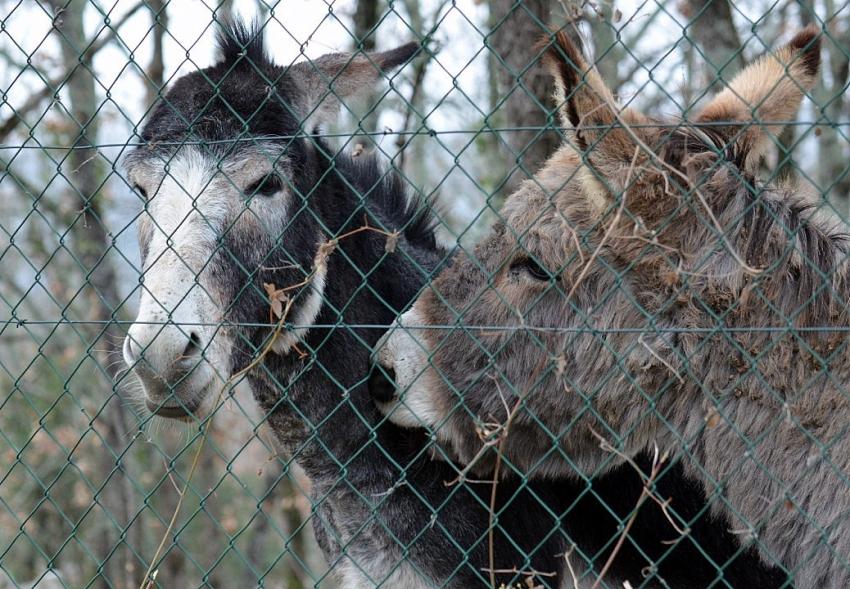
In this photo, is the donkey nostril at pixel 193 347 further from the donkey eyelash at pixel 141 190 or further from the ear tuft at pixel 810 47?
the ear tuft at pixel 810 47

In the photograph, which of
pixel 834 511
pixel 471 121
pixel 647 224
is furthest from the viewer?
pixel 471 121

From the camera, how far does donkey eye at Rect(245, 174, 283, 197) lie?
378 centimetres

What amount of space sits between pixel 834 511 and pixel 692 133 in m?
1.39

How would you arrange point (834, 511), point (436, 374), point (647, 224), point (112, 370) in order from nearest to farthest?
point (834, 511)
point (647, 224)
point (436, 374)
point (112, 370)

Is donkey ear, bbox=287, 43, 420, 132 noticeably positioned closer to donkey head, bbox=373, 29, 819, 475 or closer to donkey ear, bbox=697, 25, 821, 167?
donkey head, bbox=373, 29, 819, 475

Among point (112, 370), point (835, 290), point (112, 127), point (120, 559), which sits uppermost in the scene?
point (835, 290)

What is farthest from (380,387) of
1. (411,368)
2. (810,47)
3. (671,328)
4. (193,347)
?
(810,47)

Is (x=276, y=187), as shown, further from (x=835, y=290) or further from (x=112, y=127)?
(x=112, y=127)

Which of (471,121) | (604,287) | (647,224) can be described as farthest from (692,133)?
(471,121)

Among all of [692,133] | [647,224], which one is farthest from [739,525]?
[692,133]

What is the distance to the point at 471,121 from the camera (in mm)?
11141

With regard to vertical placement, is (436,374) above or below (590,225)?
below

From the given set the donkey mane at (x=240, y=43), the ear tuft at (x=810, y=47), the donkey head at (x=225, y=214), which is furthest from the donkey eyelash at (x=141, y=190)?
the ear tuft at (x=810, y=47)

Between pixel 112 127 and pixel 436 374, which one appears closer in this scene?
pixel 436 374
